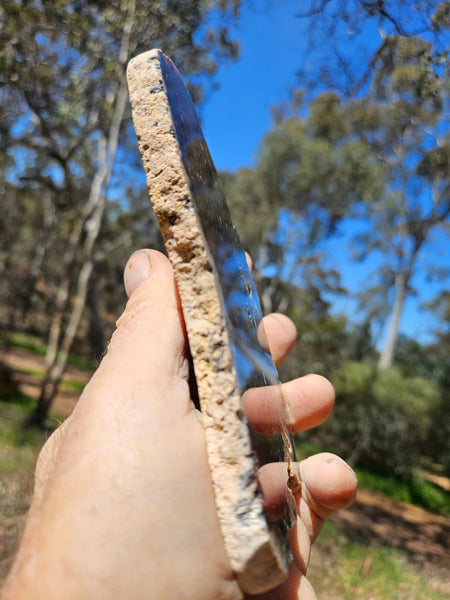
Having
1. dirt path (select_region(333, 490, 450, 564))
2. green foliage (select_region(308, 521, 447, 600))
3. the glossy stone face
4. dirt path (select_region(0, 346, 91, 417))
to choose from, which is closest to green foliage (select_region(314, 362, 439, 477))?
dirt path (select_region(333, 490, 450, 564))

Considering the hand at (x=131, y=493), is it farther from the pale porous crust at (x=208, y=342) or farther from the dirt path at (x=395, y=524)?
the dirt path at (x=395, y=524)

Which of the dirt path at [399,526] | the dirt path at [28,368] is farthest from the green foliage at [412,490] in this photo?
the dirt path at [28,368]

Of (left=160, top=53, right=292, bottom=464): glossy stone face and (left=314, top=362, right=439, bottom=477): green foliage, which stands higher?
(left=160, top=53, right=292, bottom=464): glossy stone face

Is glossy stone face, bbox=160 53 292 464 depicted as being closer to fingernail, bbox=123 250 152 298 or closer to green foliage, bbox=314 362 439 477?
fingernail, bbox=123 250 152 298

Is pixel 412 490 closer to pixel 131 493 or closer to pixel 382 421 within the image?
pixel 382 421

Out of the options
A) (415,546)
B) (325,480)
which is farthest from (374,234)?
(325,480)

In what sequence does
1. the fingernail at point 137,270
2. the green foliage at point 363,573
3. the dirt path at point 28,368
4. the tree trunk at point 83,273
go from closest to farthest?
1. the fingernail at point 137,270
2. the green foliage at point 363,573
3. the tree trunk at point 83,273
4. the dirt path at point 28,368

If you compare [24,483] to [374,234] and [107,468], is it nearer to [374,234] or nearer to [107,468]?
[107,468]
